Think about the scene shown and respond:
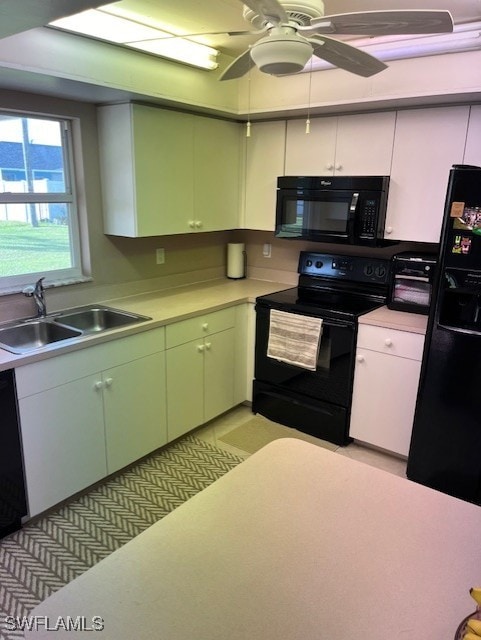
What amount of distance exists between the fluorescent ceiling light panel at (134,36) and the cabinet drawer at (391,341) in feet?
6.08

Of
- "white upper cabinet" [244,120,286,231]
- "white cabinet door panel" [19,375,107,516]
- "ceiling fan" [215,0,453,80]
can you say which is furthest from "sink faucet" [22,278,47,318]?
"ceiling fan" [215,0,453,80]

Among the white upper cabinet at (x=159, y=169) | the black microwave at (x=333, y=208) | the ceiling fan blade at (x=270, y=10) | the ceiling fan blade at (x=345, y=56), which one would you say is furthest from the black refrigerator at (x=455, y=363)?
the white upper cabinet at (x=159, y=169)

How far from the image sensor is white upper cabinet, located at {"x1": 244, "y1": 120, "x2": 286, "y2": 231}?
11.0ft

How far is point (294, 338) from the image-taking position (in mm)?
3090

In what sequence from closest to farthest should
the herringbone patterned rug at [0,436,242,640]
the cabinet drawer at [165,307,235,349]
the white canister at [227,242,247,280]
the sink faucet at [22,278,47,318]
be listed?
the herringbone patterned rug at [0,436,242,640] → the sink faucet at [22,278,47,318] → the cabinet drawer at [165,307,235,349] → the white canister at [227,242,247,280]

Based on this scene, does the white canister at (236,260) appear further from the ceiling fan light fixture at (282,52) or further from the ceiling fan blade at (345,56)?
the ceiling fan light fixture at (282,52)

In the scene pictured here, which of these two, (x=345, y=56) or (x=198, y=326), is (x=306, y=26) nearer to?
(x=345, y=56)

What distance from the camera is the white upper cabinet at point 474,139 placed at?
258cm

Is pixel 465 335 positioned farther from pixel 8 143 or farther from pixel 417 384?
pixel 8 143

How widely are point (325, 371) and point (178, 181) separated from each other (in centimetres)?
154

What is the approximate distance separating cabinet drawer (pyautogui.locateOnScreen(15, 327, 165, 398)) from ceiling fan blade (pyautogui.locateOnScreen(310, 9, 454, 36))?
1.70 meters

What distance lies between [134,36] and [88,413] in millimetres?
1920

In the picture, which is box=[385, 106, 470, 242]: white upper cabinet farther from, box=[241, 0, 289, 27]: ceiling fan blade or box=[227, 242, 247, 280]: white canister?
box=[241, 0, 289, 27]: ceiling fan blade

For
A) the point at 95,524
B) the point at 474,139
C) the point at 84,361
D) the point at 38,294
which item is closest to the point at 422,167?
the point at 474,139
